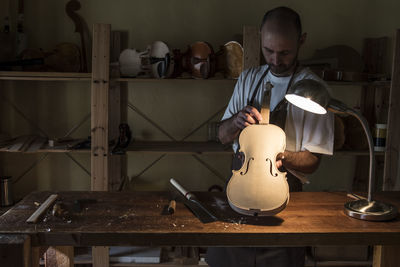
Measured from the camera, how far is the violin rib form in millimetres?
1211

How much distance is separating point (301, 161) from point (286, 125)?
19 centimetres

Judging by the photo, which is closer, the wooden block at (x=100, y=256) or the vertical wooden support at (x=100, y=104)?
the vertical wooden support at (x=100, y=104)

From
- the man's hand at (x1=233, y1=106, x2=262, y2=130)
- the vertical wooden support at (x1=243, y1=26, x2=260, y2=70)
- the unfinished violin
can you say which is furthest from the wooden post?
the unfinished violin

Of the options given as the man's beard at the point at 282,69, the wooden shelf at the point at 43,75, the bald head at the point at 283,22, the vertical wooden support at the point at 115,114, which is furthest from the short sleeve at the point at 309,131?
the vertical wooden support at the point at 115,114

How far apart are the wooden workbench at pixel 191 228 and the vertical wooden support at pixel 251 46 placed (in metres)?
1.39

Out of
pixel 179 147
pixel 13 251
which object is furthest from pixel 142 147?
pixel 13 251

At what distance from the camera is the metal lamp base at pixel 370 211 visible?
124 cm

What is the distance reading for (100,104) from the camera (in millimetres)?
2578

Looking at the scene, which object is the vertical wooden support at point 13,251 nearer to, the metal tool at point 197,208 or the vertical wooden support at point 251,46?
the metal tool at point 197,208

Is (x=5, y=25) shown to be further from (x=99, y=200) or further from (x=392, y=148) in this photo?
(x=392, y=148)

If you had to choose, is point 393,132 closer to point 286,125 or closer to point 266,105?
point 286,125

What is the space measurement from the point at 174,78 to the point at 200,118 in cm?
53

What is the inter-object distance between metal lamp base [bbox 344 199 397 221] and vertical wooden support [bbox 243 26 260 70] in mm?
1423

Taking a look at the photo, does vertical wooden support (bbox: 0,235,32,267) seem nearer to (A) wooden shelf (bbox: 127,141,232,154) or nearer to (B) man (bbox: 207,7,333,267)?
(B) man (bbox: 207,7,333,267)
